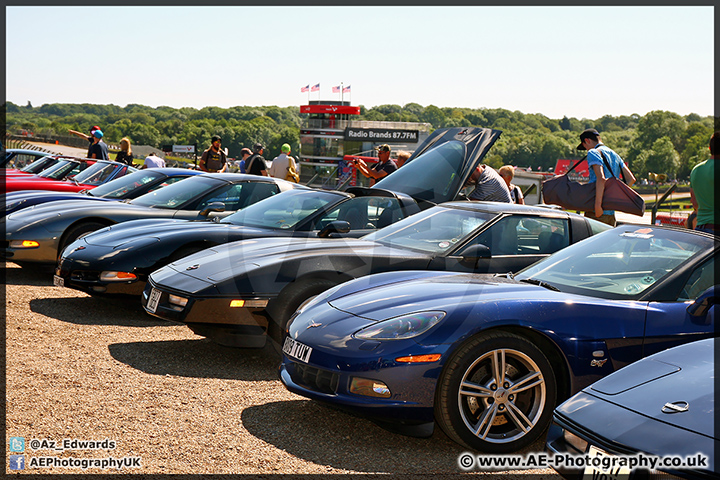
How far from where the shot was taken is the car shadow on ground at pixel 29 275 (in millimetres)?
8414

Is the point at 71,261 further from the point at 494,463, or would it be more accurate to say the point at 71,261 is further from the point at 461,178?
the point at 494,463

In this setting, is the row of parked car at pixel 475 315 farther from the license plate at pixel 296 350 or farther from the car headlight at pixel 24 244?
the car headlight at pixel 24 244

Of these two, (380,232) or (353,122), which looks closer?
(380,232)

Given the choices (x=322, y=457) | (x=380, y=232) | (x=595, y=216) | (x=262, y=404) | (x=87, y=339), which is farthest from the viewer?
(x=595, y=216)

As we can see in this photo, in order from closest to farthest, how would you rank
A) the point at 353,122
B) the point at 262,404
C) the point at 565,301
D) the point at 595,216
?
the point at 565,301
the point at 262,404
the point at 595,216
the point at 353,122

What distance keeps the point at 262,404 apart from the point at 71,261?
3.39 meters

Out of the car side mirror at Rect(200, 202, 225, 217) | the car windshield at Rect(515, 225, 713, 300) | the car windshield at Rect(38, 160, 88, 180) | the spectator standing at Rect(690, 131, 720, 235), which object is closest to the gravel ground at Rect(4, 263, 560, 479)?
the car windshield at Rect(515, 225, 713, 300)

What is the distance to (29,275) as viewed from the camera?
894 cm

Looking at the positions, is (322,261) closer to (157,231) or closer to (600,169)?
(157,231)

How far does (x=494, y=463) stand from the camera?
359 centimetres

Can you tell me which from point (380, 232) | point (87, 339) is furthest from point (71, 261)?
point (380, 232)

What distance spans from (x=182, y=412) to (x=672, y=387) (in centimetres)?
274

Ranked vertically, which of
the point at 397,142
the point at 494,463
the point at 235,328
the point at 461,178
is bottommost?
the point at 494,463

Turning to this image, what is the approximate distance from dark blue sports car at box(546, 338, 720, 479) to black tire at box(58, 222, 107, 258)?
Answer: 7110 mm
